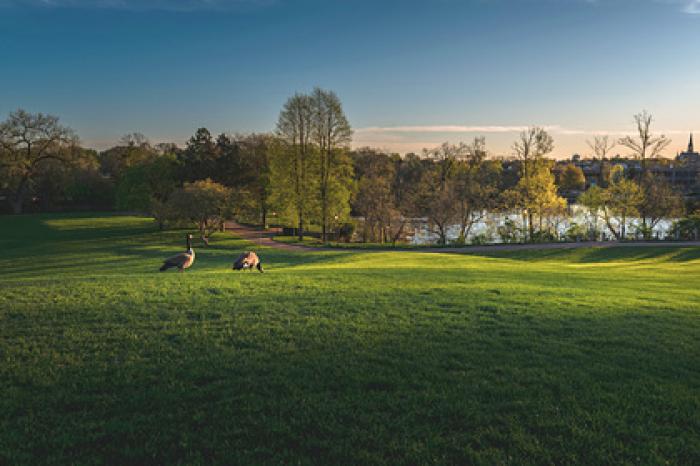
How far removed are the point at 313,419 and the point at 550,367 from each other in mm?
3525

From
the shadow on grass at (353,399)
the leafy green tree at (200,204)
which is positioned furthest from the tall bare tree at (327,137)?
the shadow on grass at (353,399)

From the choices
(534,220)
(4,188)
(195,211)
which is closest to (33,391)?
(195,211)

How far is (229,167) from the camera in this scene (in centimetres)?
5103

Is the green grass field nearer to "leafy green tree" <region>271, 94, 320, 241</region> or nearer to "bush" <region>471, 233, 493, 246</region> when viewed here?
"bush" <region>471, 233, 493, 246</region>

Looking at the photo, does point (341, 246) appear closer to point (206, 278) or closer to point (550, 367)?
point (206, 278)

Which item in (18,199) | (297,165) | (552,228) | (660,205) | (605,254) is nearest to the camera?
(605,254)

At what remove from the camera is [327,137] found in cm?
4191

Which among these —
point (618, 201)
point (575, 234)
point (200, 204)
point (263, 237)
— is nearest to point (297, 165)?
point (263, 237)

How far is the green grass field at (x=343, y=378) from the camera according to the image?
4.02 metres

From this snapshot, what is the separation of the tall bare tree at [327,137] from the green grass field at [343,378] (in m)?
31.4

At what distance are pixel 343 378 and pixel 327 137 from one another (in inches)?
1509

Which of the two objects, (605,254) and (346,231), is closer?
(605,254)

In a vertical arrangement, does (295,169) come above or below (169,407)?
above

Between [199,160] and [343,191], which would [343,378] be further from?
[199,160]
